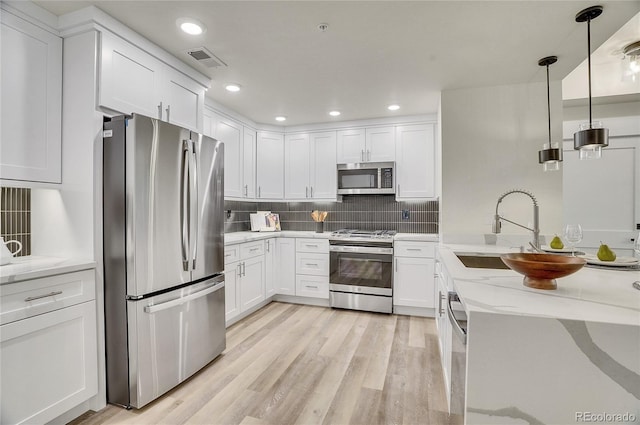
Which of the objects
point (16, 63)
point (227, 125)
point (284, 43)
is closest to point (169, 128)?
point (16, 63)

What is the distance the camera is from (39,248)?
6.57ft

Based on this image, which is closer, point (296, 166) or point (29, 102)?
point (29, 102)

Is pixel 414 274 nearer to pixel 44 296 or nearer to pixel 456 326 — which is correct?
pixel 456 326

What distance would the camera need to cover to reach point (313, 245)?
393 centimetres

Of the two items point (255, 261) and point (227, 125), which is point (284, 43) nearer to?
point (227, 125)

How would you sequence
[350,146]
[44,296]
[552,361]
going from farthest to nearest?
[350,146]
[44,296]
[552,361]

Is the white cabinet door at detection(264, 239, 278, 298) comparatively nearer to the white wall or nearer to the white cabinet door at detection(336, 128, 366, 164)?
the white cabinet door at detection(336, 128, 366, 164)

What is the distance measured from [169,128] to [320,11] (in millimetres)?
1209

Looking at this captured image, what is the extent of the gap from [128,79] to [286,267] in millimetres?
2716

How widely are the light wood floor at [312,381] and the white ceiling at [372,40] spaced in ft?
7.94

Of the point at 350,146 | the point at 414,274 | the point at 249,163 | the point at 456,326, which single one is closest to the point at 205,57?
the point at 249,163

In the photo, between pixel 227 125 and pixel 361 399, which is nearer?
pixel 361 399

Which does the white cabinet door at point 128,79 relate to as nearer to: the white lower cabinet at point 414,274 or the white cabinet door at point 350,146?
the white cabinet door at point 350,146

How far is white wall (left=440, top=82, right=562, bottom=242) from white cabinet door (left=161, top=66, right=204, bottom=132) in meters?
2.33
